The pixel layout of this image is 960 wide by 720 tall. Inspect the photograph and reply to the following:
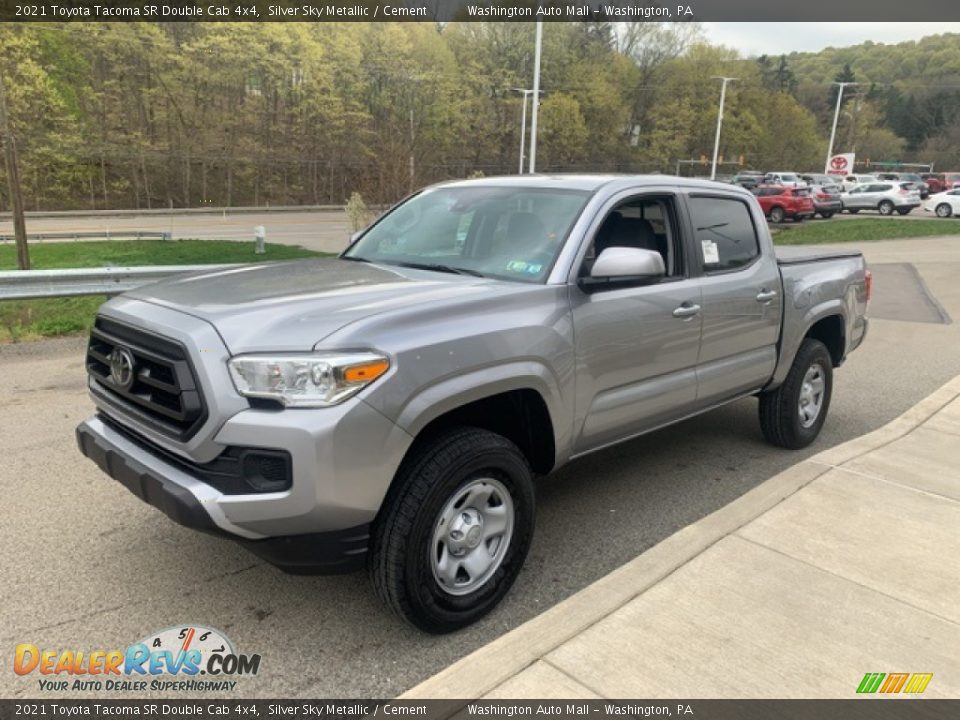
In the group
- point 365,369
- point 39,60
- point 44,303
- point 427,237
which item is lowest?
point 44,303

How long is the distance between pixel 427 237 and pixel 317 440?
189 centimetres

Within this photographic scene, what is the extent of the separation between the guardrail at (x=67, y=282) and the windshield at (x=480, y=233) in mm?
4187

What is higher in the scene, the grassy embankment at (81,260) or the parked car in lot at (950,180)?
the parked car in lot at (950,180)

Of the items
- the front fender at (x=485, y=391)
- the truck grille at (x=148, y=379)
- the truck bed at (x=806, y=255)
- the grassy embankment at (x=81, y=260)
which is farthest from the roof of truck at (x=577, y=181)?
the grassy embankment at (x=81, y=260)

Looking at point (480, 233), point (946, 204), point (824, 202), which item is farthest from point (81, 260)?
point (946, 204)

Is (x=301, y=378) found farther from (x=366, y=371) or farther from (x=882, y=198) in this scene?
(x=882, y=198)

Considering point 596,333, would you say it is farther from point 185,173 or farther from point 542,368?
point 185,173

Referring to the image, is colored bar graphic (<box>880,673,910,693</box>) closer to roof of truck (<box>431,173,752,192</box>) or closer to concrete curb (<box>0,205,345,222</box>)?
roof of truck (<box>431,173,752,192</box>)

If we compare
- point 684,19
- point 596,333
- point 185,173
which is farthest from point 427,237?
point 684,19

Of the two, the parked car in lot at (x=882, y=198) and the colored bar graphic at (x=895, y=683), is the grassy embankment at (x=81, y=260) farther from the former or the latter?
the parked car in lot at (x=882, y=198)

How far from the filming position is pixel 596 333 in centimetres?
342

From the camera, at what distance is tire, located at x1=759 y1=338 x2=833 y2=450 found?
16.6 feet

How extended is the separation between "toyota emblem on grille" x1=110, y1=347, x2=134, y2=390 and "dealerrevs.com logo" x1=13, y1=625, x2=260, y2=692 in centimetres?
103

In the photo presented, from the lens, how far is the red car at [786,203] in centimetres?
3250
